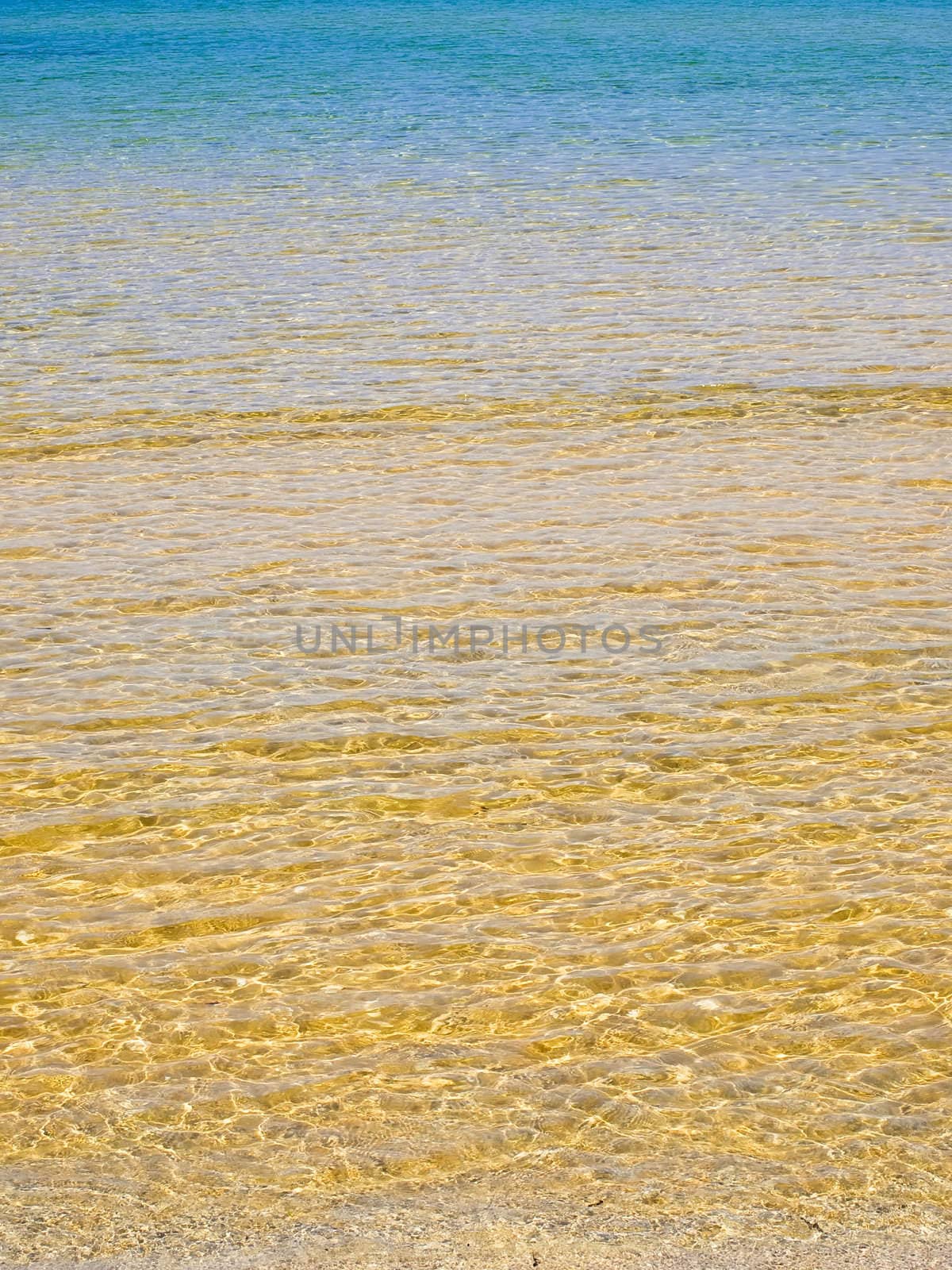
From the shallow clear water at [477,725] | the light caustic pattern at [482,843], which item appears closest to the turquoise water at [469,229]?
the shallow clear water at [477,725]

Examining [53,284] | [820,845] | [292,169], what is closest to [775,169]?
[292,169]

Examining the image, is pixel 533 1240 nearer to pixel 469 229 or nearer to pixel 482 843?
pixel 482 843

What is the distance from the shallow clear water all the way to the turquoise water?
0.08m

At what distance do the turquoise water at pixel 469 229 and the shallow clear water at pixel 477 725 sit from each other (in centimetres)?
8

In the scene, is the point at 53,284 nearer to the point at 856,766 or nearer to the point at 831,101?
the point at 856,766

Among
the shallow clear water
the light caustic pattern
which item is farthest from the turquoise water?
the light caustic pattern

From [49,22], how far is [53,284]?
3362cm

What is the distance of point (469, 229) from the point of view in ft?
43.5

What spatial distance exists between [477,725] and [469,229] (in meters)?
8.98

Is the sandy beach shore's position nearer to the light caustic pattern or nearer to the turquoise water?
the light caustic pattern

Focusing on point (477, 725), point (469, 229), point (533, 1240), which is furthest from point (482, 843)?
point (469, 229)

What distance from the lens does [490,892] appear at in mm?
4223

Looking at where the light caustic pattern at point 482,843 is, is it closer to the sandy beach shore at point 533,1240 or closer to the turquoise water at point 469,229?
the sandy beach shore at point 533,1240

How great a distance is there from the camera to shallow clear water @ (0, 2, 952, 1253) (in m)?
3.41
